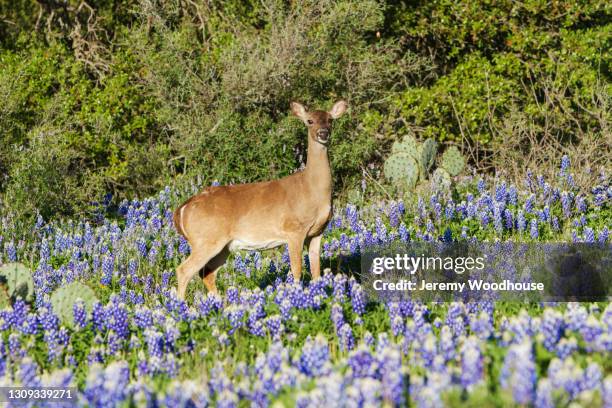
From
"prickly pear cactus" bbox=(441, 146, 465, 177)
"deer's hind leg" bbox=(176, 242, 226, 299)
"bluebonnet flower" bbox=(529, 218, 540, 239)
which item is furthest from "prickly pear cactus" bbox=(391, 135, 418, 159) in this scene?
"deer's hind leg" bbox=(176, 242, 226, 299)

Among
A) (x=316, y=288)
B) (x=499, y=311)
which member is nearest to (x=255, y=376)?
(x=316, y=288)

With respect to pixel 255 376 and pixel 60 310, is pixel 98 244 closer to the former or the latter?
pixel 60 310

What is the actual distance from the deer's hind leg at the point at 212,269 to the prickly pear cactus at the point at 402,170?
407 centimetres

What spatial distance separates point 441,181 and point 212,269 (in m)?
3.84

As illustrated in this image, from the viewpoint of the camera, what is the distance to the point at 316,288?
6.64m

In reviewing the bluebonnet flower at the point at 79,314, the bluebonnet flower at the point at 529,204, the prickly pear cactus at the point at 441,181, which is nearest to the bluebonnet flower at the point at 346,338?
the bluebonnet flower at the point at 79,314

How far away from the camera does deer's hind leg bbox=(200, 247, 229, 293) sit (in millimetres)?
8440

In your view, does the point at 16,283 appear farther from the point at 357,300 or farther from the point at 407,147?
the point at 407,147

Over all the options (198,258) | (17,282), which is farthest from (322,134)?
(17,282)

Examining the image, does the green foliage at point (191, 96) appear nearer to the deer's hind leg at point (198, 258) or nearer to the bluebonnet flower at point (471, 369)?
the deer's hind leg at point (198, 258)

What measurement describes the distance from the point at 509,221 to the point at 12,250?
5455 mm

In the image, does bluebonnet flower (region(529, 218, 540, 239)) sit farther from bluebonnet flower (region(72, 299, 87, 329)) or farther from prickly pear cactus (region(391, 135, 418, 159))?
bluebonnet flower (region(72, 299, 87, 329))

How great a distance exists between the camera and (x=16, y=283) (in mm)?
7164

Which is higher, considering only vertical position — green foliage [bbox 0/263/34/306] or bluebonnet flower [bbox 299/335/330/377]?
green foliage [bbox 0/263/34/306]
